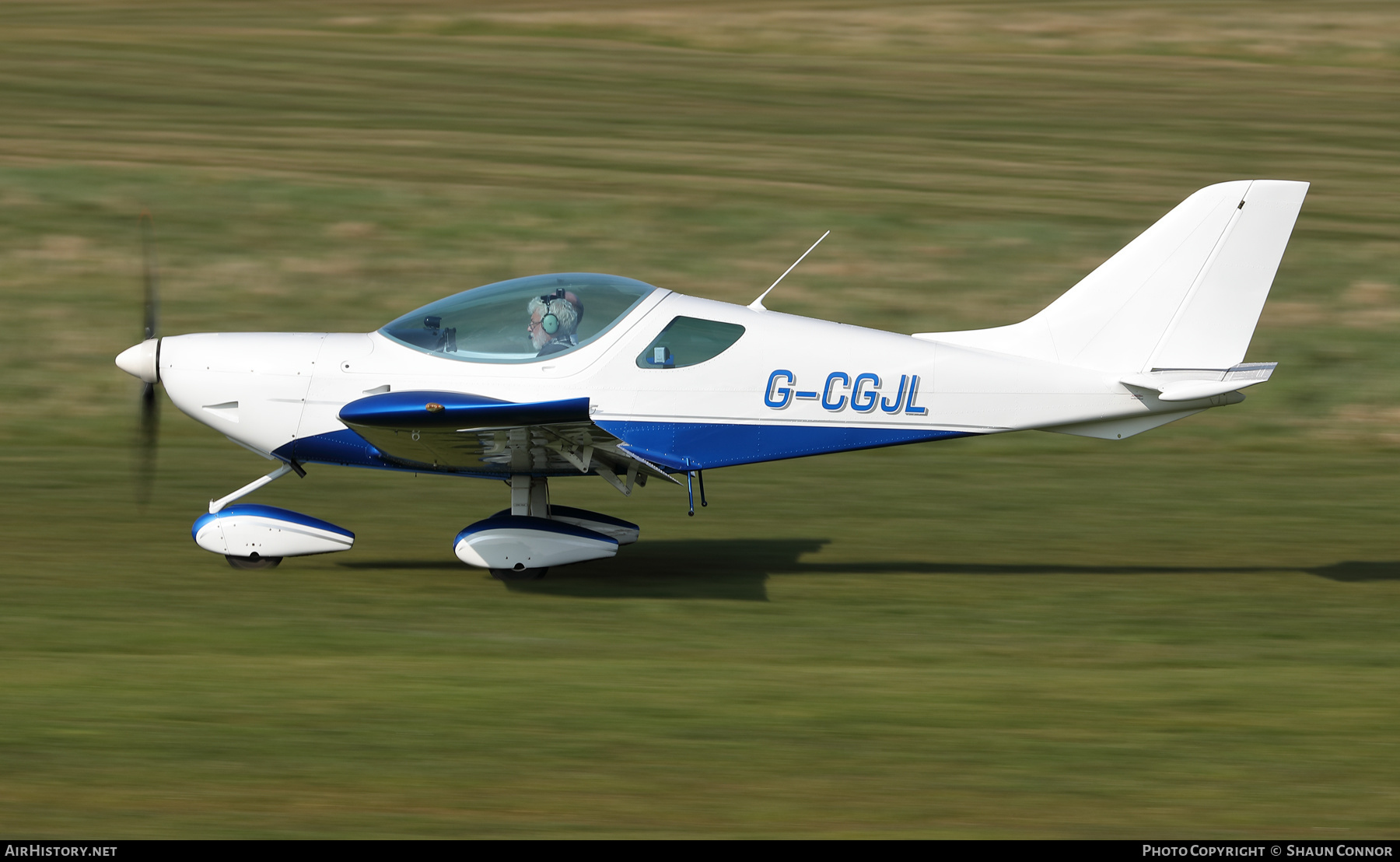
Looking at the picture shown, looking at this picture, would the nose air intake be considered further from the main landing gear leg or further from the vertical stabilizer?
the vertical stabilizer

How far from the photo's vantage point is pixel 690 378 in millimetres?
9016

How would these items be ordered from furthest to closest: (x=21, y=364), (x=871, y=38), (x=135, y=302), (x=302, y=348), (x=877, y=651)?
(x=871, y=38) < (x=135, y=302) < (x=21, y=364) < (x=302, y=348) < (x=877, y=651)

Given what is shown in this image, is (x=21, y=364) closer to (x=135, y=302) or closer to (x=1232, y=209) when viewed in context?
(x=135, y=302)

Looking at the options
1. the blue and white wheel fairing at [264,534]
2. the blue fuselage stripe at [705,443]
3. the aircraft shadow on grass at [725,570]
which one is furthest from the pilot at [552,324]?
the blue and white wheel fairing at [264,534]

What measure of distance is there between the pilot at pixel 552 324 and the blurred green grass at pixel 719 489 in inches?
61.6

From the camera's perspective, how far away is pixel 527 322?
8922 millimetres

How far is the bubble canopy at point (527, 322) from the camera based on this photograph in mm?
8906

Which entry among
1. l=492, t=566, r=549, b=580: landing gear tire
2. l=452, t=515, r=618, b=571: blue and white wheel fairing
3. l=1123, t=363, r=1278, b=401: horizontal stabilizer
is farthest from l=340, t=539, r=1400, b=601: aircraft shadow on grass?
l=1123, t=363, r=1278, b=401: horizontal stabilizer

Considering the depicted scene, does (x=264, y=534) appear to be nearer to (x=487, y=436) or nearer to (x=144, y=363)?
(x=144, y=363)

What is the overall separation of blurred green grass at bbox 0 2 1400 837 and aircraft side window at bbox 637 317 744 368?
1466 mm

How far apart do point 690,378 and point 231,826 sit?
432cm

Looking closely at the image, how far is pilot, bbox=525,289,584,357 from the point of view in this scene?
891cm

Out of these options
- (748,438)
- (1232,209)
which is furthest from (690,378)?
(1232,209)

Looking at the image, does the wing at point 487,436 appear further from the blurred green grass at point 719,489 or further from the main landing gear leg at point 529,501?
the blurred green grass at point 719,489
